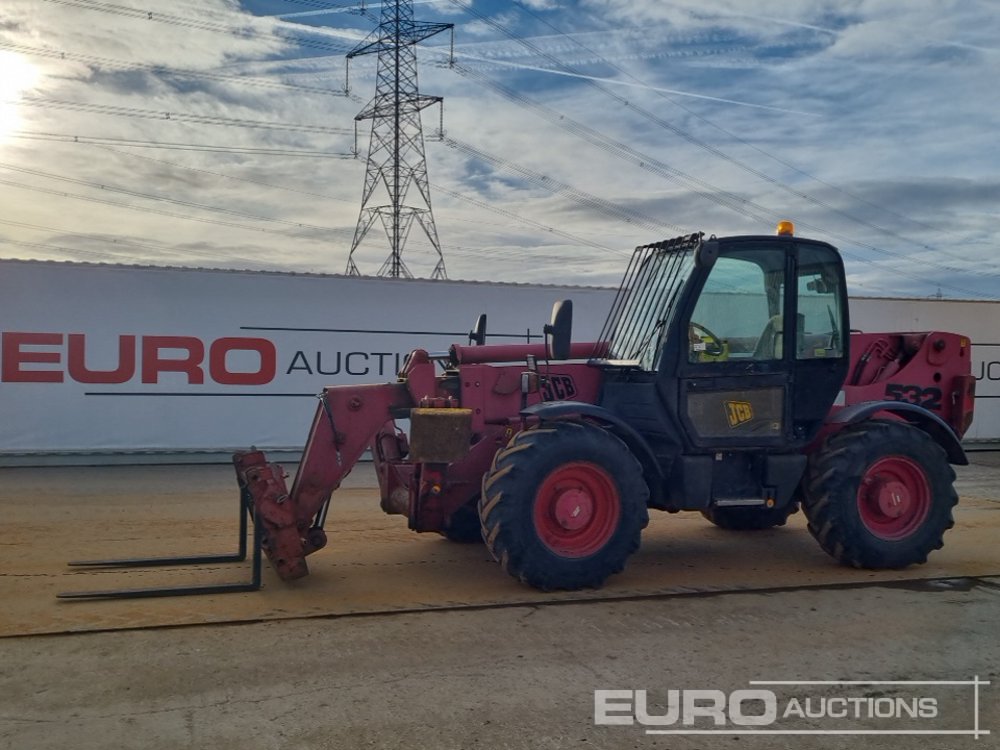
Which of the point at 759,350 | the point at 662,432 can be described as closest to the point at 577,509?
the point at 662,432

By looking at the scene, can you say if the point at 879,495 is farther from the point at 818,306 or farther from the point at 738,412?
the point at 818,306

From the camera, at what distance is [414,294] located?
14.8 metres

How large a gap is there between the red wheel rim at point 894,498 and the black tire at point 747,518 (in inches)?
55.6

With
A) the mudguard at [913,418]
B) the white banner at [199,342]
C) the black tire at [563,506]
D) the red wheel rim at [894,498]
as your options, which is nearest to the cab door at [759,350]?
the mudguard at [913,418]

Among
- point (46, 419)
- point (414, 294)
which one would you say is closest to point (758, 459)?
point (414, 294)

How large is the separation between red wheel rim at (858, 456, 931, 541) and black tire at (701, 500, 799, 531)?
55.6 inches

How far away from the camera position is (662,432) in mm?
6934

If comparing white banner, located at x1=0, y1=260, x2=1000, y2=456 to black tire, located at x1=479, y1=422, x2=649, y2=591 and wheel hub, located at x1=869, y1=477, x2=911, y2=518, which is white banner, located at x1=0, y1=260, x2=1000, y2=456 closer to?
wheel hub, located at x1=869, y1=477, x2=911, y2=518

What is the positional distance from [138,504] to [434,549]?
422 centimetres

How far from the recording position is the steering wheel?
695 centimetres

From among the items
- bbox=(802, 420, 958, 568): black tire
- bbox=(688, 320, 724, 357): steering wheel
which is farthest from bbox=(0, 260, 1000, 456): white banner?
bbox=(802, 420, 958, 568): black tire

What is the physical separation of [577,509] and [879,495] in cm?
248

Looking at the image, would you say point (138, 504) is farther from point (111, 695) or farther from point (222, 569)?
point (111, 695)

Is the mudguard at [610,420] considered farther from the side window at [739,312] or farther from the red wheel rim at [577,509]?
the side window at [739,312]
